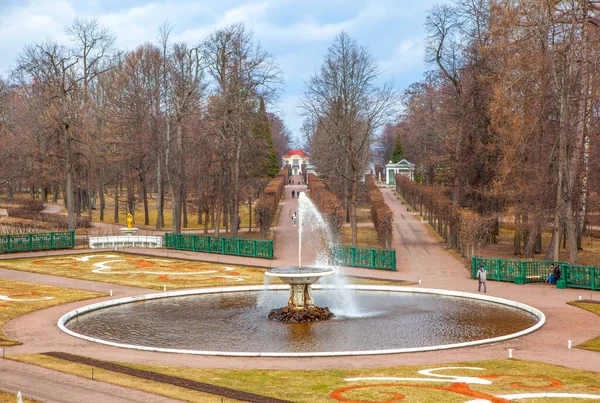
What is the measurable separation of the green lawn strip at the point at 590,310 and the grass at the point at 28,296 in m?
21.4

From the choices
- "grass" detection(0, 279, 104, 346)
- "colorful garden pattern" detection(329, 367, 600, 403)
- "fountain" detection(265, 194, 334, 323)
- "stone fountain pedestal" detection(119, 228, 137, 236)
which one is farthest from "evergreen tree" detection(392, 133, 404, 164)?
"colorful garden pattern" detection(329, 367, 600, 403)

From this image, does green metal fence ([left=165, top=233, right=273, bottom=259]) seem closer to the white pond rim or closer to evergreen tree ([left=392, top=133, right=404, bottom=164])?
the white pond rim

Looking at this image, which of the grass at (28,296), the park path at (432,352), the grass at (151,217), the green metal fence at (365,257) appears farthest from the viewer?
the grass at (151,217)

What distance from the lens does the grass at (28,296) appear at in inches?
1170

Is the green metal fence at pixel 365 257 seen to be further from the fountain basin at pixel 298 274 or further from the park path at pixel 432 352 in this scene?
the fountain basin at pixel 298 274

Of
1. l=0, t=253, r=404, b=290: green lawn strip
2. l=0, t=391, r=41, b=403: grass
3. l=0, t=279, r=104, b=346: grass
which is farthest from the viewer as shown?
l=0, t=253, r=404, b=290: green lawn strip

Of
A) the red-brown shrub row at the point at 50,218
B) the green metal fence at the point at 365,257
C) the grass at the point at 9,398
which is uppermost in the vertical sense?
the red-brown shrub row at the point at 50,218

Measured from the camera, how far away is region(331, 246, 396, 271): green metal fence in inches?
1667

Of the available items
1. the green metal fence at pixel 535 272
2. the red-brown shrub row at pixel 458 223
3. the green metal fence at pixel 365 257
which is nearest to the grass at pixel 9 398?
the green metal fence at pixel 535 272

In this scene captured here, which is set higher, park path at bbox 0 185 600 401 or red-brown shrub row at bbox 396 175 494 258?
red-brown shrub row at bbox 396 175 494 258

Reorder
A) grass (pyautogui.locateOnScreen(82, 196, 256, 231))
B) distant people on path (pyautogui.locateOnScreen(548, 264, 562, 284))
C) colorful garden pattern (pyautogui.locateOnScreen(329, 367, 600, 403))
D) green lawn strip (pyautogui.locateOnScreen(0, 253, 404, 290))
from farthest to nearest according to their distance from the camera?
grass (pyautogui.locateOnScreen(82, 196, 256, 231))
green lawn strip (pyautogui.locateOnScreen(0, 253, 404, 290))
distant people on path (pyautogui.locateOnScreen(548, 264, 562, 284))
colorful garden pattern (pyautogui.locateOnScreen(329, 367, 600, 403))

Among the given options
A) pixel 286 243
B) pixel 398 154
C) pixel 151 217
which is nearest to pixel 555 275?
pixel 286 243

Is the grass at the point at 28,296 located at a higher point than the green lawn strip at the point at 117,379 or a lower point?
higher

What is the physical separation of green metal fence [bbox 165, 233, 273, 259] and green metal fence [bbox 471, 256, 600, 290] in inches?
595
